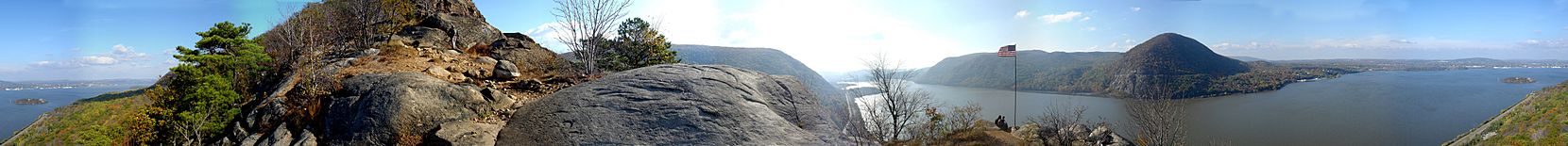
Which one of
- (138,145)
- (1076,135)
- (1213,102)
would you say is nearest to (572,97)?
(138,145)

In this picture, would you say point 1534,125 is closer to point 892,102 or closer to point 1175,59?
point 1175,59

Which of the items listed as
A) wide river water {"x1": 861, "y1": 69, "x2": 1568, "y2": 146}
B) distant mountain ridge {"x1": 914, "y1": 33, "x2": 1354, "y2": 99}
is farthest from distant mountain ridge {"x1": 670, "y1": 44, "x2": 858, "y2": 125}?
distant mountain ridge {"x1": 914, "y1": 33, "x2": 1354, "y2": 99}

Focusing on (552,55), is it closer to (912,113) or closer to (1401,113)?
(912,113)

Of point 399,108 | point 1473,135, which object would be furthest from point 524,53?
point 1473,135

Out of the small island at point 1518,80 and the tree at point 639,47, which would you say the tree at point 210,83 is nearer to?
the tree at point 639,47

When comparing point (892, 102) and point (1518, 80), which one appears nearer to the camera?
point (892, 102)

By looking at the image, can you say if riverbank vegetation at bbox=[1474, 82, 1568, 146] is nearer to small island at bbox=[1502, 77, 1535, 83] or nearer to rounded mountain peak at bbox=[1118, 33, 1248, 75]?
rounded mountain peak at bbox=[1118, 33, 1248, 75]

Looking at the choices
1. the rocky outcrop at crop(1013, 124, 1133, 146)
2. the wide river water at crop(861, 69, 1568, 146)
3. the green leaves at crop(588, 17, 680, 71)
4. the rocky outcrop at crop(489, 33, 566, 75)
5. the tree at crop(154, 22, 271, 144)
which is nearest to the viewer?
the tree at crop(154, 22, 271, 144)
